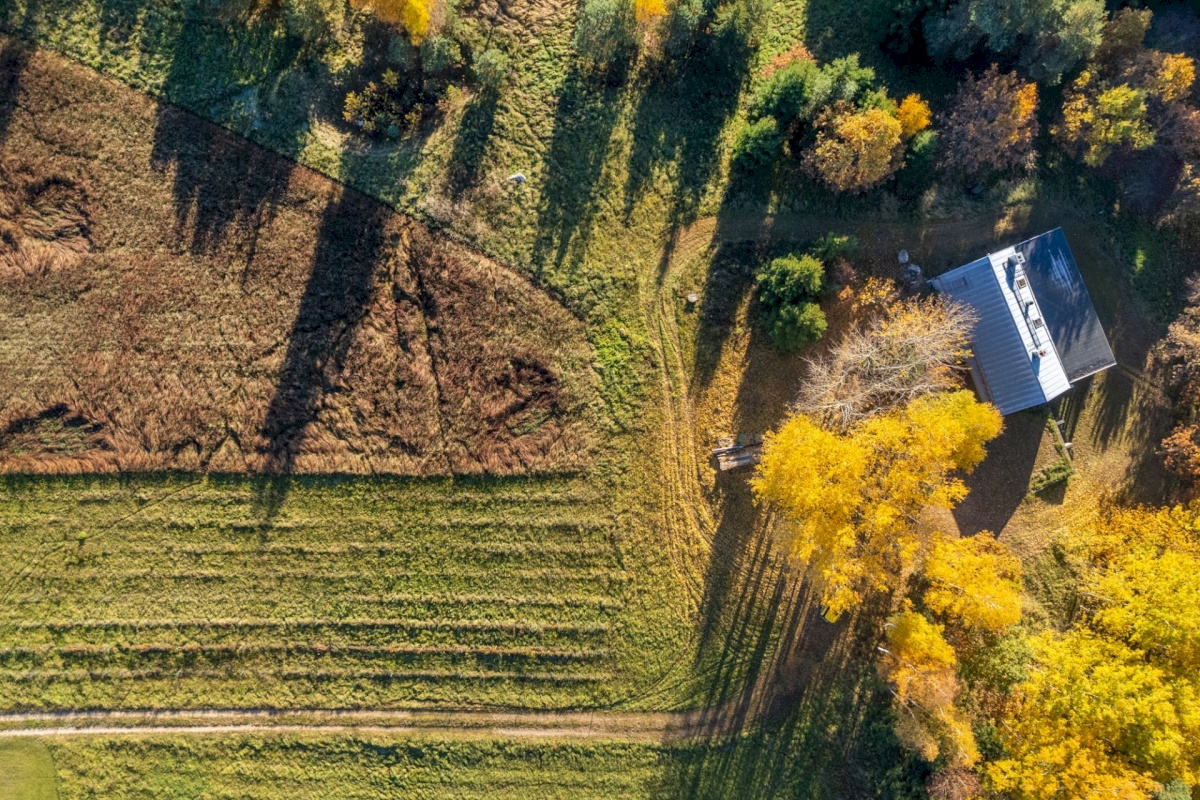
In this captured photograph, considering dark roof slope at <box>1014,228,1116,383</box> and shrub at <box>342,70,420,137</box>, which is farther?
shrub at <box>342,70,420,137</box>

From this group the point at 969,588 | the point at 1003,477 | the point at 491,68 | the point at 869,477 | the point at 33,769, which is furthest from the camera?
the point at 33,769

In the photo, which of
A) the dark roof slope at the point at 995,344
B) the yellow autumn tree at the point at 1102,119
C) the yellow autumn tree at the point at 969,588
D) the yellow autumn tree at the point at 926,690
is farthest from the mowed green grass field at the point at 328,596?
the yellow autumn tree at the point at 1102,119

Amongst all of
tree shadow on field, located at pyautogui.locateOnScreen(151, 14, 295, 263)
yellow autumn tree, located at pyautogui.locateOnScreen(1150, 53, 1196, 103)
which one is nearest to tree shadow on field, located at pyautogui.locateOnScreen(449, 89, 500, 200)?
tree shadow on field, located at pyautogui.locateOnScreen(151, 14, 295, 263)

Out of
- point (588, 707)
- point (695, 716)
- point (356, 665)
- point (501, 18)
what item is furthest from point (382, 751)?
point (501, 18)

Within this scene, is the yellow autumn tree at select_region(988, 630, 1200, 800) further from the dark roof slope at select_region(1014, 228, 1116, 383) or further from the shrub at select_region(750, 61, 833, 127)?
the shrub at select_region(750, 61, 833, 127)

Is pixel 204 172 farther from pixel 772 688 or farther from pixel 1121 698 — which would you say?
pixel 1121 698

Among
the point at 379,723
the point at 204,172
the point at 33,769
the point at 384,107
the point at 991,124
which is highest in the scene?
the point at 991,124

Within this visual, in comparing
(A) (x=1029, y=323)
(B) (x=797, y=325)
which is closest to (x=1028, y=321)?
(A) (x=1029, y=323)
